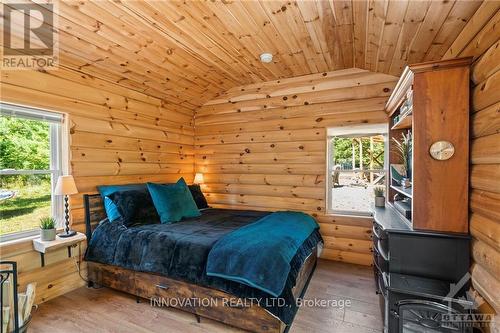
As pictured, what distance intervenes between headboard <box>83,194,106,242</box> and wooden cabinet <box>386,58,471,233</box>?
10.1ft

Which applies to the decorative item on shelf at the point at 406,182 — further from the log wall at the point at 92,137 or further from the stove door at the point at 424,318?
the log wall at the point at 92,137

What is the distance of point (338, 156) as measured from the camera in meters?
3.61

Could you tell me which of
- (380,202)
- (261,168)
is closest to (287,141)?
(261,168)

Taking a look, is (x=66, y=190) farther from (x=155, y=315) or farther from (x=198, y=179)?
(x=198, y=179)

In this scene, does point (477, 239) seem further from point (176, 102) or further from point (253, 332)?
point (176, 102)

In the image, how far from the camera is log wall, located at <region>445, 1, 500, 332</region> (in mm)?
1350

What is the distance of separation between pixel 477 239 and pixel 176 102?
3.92 meters

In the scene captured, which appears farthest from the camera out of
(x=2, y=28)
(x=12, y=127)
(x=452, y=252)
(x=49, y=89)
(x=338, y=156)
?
(x=338, y=156)

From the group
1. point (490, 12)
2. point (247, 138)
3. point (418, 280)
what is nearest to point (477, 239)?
point (418, 280)

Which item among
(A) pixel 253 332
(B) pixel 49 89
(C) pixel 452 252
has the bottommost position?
(A) pixel 253 332

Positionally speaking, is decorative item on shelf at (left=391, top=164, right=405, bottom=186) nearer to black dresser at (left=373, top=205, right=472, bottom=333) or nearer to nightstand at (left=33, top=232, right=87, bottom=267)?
black dresser at (left=373, top=205, right=472, bottom=333)

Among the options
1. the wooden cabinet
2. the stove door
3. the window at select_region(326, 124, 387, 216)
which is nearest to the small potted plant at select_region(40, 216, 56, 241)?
the stove door

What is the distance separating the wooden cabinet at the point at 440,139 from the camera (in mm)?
1638

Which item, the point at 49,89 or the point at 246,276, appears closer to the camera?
the point at 246,276
